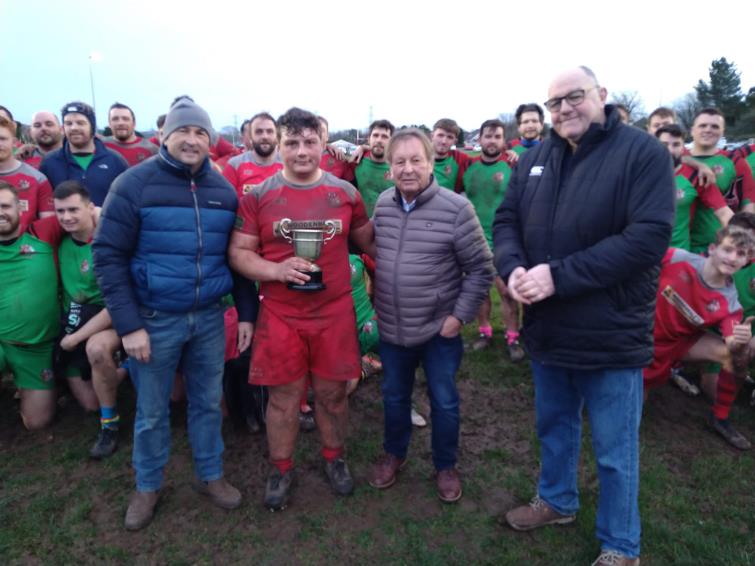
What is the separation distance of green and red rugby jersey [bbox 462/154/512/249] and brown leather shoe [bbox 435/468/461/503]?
3133mm

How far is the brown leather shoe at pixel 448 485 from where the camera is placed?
3166 millimetres

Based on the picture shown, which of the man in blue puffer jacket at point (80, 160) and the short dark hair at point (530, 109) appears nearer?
the man in blue puffer jacket at point (80, 160)

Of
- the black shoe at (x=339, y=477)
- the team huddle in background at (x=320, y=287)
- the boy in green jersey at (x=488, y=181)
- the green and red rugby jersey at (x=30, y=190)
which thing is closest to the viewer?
the team huddle in background at (x=320, y=287)

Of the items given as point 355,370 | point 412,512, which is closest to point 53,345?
point 355,370

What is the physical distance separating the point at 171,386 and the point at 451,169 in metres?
4.13

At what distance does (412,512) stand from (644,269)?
6.56ft

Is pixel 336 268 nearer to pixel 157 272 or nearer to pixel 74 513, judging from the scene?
pixel 157 272

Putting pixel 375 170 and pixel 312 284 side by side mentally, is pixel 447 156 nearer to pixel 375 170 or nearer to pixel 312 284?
pixel 375 170

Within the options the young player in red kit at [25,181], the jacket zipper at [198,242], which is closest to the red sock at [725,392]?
the jacket zipper at [198,242]

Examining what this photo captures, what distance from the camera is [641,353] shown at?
2326 mm

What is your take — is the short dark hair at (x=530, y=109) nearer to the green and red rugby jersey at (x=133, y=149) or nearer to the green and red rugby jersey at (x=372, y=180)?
the green and red rugby jersey at (x=372, y=180)

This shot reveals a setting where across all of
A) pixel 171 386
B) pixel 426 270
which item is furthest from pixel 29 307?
pixel 426 270

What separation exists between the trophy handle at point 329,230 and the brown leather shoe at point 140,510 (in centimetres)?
191

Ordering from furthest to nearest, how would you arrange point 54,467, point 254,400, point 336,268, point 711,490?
point 254,400 → point 54,467 → point 711,490 → point 336,268
